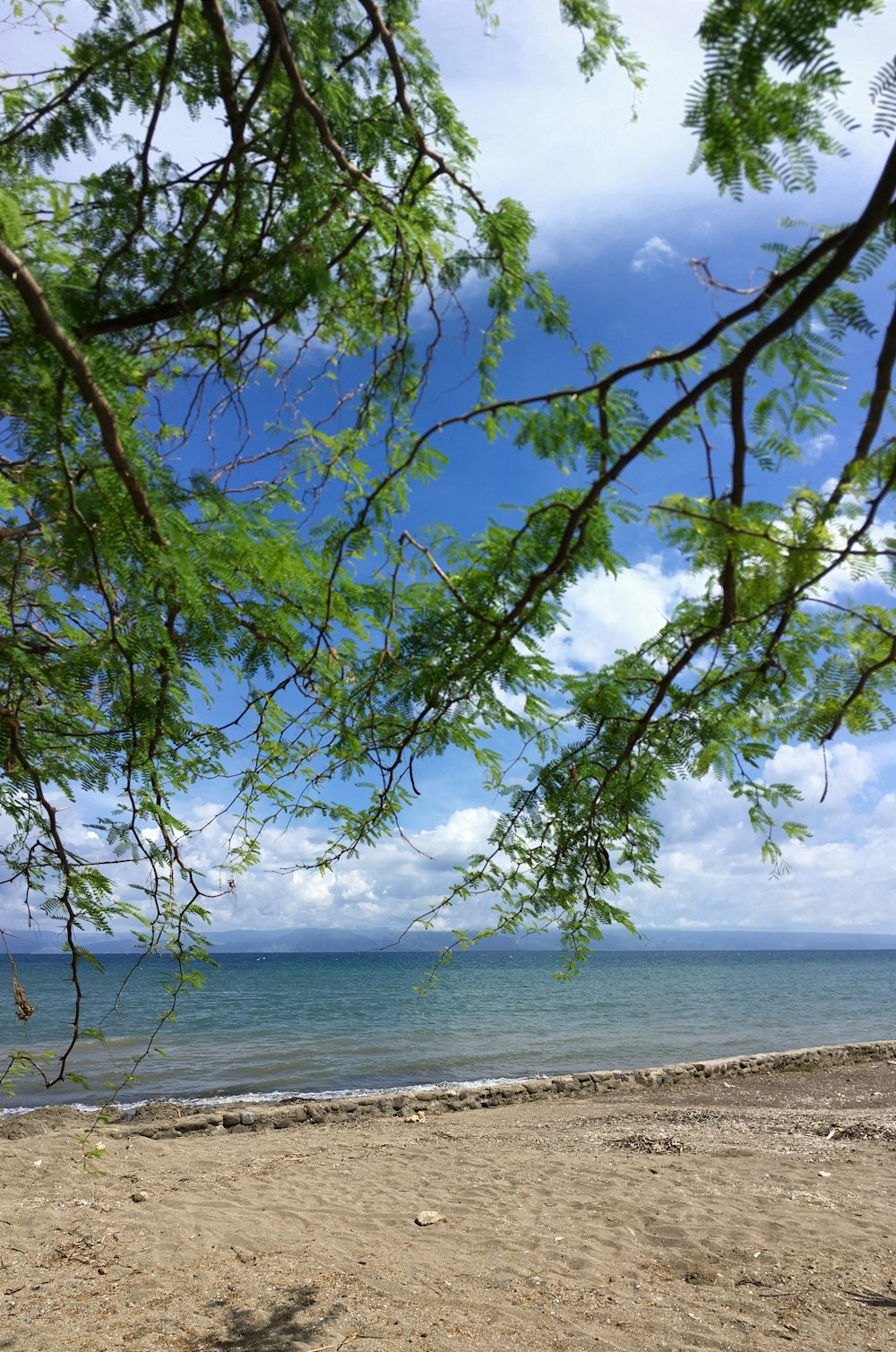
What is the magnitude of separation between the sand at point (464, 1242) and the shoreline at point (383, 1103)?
1189 millimetres

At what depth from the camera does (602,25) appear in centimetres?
297

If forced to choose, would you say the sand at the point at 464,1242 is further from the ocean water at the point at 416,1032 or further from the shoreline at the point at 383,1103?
the ocean water at the point at 416,1032

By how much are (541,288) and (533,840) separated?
79.5 inches

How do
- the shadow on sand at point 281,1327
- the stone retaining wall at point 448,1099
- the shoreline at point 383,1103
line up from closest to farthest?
1. the shadow on sand at point 281,1327
2. the shoreline at point 383,1103
3. the stone retaining wall at point 448,1099

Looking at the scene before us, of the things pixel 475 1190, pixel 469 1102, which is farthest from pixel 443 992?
pixel 475 1190

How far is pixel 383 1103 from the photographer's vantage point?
11.7 m

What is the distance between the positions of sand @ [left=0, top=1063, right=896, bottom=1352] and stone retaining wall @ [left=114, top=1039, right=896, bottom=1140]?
1.14 metres

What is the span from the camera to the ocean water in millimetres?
15289

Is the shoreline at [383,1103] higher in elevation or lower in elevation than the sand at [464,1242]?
lower

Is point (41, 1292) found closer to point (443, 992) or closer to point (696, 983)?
point (443, 992)

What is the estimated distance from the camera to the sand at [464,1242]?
449cm

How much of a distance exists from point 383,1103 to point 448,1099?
37.6 inches

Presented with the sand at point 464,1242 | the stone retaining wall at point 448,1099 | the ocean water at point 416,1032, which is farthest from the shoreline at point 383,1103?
the sand at point 464,1242

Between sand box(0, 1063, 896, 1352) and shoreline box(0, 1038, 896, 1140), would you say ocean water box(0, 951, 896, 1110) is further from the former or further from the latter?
sand box(0, 1063, 896, 1352)
